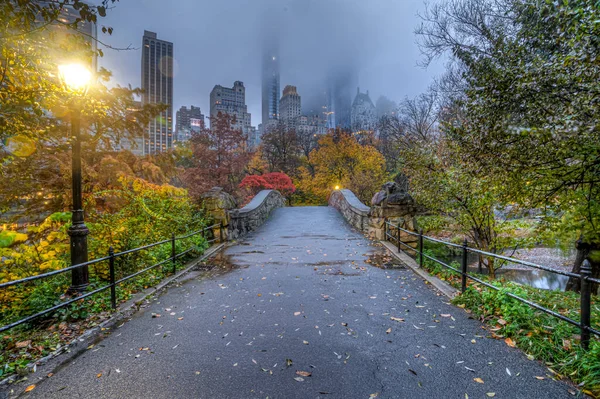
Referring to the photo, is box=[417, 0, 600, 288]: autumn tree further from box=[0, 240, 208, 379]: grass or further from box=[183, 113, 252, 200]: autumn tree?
box=[183, 113, 252, 200]: autumn tree

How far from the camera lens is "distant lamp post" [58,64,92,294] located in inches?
156

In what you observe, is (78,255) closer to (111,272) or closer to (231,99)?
(111,272)

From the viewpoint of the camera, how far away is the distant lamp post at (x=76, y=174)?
3967mm

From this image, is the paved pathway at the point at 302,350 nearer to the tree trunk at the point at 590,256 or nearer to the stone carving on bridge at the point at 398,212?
the stone carving on bridge at the point at 398,212

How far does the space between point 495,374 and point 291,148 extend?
28933 mm

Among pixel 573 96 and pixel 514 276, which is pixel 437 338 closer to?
pixel 573 96

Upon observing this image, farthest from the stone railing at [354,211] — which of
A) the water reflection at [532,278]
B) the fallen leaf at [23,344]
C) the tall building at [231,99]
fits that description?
the tall building at [231,99]

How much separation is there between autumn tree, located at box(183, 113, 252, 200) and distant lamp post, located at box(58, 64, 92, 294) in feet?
35.4

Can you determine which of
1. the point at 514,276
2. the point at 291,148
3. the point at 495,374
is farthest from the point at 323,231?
the point at 291,148

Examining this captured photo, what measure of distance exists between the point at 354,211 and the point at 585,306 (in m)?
9.46

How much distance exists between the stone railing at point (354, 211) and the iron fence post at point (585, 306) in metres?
7.60

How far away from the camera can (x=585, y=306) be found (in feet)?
8.53

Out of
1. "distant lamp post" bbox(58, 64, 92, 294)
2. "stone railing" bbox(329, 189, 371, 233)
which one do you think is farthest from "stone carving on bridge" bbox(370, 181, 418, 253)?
"distant lamp post" bbox(58, 64, 92, 294)

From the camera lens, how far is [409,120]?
73.9ft
